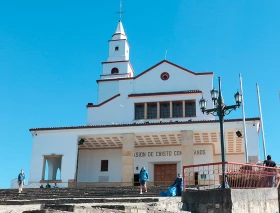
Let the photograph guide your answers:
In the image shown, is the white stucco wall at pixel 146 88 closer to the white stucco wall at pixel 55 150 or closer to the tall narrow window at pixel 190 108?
the tall narrow window at pixel 190 108

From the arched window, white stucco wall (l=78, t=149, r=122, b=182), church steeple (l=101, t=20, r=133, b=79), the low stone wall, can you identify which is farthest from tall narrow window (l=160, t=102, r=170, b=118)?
the low stone wall

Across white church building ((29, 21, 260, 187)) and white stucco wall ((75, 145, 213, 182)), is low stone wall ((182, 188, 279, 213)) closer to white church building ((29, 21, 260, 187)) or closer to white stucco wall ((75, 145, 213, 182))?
white church building ((29, 21, 260, 187))

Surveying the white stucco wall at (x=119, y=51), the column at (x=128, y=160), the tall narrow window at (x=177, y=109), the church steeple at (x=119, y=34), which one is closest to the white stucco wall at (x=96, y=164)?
the column at (x=128, y=160)

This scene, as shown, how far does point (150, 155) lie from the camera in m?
30.6

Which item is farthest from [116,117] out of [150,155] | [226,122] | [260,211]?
[260,211]

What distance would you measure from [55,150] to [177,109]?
937cm

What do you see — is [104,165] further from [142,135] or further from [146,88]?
[146,88]

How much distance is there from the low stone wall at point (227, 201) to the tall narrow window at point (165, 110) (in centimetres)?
1601

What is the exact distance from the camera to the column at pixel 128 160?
83.3 feet

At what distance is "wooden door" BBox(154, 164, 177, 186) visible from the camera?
29797 mm

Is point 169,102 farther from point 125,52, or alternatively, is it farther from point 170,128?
point 125,52

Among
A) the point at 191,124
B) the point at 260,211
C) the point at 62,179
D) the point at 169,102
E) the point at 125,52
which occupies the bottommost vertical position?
the point at 260,211

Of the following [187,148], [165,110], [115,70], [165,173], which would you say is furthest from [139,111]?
[115,70]

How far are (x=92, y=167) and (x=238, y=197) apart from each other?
2023 centimetres
